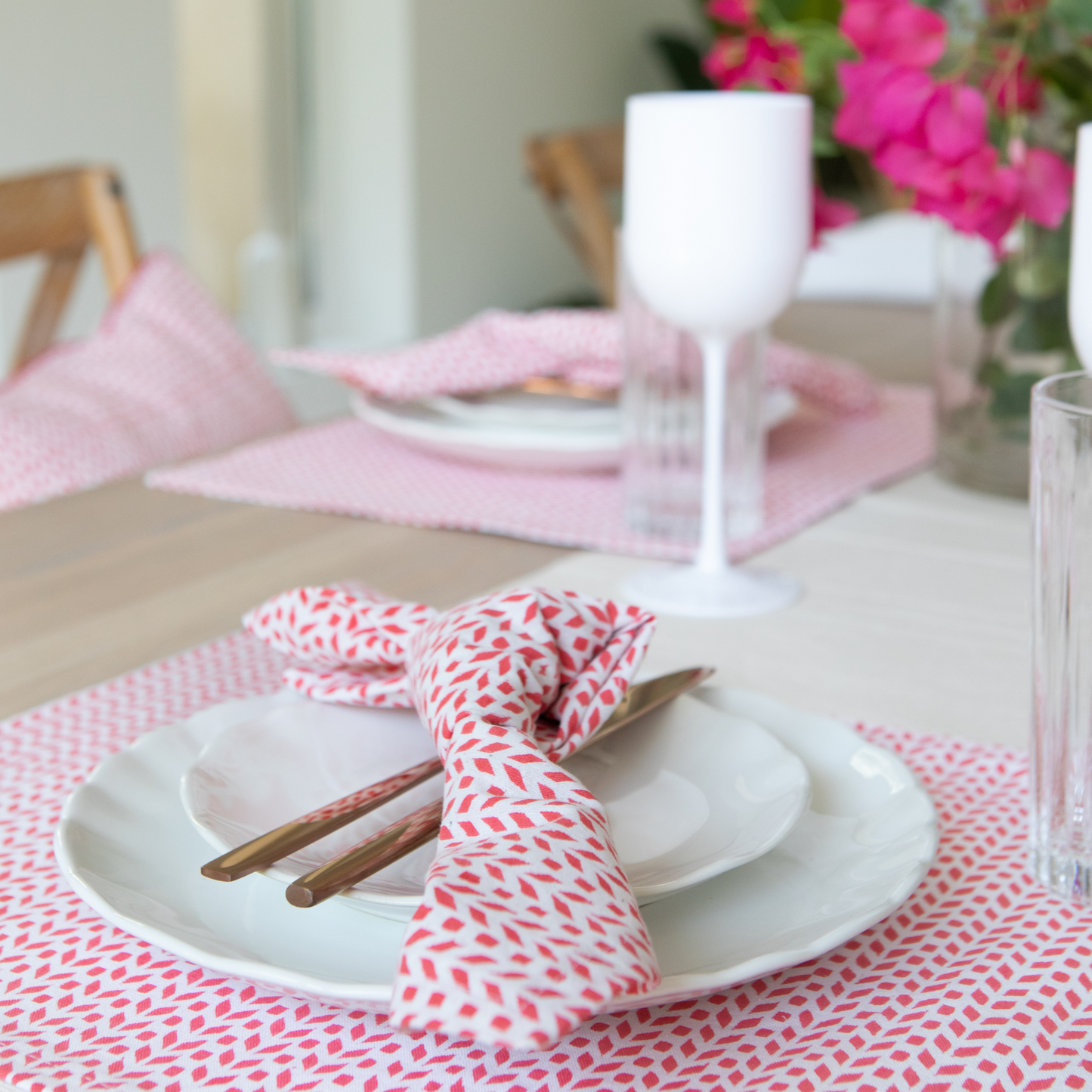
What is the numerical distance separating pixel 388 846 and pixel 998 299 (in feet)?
2.12

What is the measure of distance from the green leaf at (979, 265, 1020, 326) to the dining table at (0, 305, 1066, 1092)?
0.38ft

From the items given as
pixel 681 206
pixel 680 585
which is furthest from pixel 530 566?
pixel 681 206

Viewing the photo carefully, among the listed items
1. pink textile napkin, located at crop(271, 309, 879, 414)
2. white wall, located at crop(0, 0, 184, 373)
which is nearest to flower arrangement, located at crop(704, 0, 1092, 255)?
pink textile napkin, located at crop(271, 309, 879, 414)

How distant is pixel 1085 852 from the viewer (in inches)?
15.1

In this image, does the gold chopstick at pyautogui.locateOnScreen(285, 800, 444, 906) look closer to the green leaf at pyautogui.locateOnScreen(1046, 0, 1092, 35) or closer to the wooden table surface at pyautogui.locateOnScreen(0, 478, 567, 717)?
the wooden table surface at pyautogui.locateOnScreen(0, 478, 567, 717)

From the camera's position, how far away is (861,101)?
0.73m

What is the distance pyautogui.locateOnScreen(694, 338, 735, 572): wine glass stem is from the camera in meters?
0.70

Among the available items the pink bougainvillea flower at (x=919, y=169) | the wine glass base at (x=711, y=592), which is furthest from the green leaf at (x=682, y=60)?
the wine glass base at (x=711, y=592)

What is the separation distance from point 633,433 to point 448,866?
0.57 meters

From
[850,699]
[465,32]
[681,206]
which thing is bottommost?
[850,699]

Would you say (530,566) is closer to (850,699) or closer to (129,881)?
(850,699)

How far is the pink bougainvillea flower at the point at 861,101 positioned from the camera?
0.72 meters

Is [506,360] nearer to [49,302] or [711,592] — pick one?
[711,592]

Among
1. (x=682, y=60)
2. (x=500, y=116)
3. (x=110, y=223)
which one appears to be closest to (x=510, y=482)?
(x=110, y=223)
